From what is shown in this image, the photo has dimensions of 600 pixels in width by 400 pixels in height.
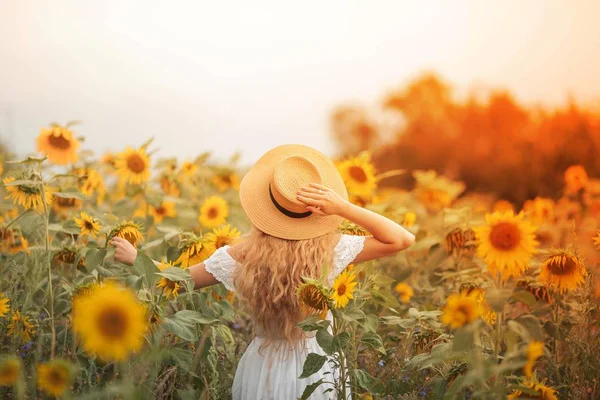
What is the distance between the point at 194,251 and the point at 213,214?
1419mm

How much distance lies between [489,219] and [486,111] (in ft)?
39.0

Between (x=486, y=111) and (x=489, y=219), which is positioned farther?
(x=486, y=111)

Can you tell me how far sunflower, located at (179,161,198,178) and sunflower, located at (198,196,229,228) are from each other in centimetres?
33

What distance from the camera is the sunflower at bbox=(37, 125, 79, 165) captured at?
337cm

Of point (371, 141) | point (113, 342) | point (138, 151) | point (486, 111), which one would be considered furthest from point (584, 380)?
point (486, 111)

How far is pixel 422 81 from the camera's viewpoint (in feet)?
51.8

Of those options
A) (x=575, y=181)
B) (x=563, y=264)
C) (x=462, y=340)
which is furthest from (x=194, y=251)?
(x=575, y=181)

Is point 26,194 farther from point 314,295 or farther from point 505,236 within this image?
point 505,236

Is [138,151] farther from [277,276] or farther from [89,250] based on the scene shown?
[277,276]

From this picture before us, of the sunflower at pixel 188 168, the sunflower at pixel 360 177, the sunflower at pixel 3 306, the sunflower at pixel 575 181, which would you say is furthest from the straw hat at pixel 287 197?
the sunflower at pixel 575 181

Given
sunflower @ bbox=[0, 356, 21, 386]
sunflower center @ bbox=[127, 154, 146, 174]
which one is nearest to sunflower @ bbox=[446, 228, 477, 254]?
sunflower center @ bbox=[127, 154, 146, 174]

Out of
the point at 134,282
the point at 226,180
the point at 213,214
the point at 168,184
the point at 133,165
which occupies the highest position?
the point at 226,180

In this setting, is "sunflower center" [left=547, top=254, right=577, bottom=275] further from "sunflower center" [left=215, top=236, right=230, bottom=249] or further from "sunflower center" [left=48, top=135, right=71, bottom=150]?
"sunflower center" [left=48, top=135, right=71, bottom=150]

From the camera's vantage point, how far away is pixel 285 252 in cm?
239
